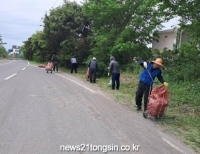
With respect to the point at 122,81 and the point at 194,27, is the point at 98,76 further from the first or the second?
the point at 194,27

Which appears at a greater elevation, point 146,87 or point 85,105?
→ point 146,87

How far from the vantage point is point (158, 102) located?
7.10 m

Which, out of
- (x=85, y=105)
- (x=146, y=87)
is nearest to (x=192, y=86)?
(x=146, y=87)

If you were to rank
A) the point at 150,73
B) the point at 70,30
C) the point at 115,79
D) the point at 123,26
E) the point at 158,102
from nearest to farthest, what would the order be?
the point at 158,102 < the point at 150,73 < the point at 115,79 < the point at 123,26 < the point at 70,30

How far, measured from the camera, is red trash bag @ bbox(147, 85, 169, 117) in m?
7.09

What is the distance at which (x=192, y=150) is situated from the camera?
5129mm

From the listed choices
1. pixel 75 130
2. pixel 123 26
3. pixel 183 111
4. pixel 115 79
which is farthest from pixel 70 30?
pixel 75 130

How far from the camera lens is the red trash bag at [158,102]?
23.3ft

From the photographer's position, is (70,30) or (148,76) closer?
(148,76)

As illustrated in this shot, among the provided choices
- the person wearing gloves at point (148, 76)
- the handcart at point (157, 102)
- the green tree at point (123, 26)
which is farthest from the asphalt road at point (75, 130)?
the green tree at point (123, 26)

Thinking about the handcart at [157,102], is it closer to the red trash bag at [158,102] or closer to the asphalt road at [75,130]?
the red trash bag at [158,102]

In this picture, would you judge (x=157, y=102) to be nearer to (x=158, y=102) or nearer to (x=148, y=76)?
(x=158, y=102)

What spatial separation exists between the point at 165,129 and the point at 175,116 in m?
1.74

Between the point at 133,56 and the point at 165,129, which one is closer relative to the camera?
the point at 165,129
